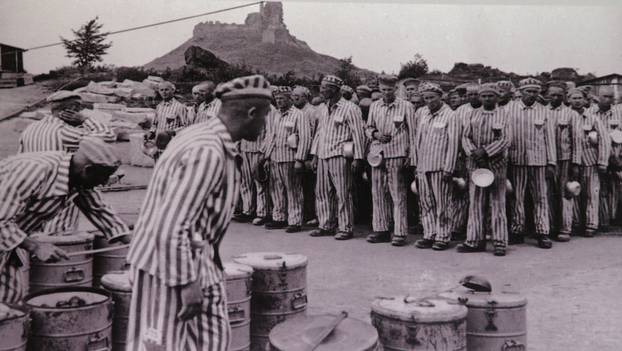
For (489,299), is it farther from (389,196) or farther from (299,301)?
(389,196)

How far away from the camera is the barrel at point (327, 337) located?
125 inches

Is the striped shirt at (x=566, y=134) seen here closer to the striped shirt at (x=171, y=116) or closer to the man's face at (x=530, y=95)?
the man's face at (x=530, y=95)

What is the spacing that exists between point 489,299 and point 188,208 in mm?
2225

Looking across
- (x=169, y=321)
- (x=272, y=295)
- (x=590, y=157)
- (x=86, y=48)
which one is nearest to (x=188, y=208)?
(x=169, y=321)

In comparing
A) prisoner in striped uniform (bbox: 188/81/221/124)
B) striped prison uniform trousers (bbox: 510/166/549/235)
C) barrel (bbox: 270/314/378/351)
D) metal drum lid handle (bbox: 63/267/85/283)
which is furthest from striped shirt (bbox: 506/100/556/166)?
metal drum lid handle (bbox: 63/267/85/283)

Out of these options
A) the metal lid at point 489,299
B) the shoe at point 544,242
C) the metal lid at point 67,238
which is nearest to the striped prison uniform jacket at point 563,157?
the shoe at point 544,242

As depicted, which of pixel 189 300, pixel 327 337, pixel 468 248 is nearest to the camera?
pixel 189 300

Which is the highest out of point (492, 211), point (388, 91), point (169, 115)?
point (388, 91)

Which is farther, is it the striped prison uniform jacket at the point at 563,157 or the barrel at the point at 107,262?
the striped prison uniform jacket at the point at 563,157

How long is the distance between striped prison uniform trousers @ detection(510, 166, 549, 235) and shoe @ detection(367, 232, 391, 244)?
1.66 m

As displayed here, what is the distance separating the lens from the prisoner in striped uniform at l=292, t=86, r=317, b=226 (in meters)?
9.55

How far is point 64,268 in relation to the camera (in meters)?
4.37

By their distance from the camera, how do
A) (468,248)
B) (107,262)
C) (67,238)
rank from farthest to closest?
(468,248) < (107,262) < (67,238)

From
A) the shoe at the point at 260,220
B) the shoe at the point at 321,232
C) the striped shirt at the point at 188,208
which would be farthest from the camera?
the shoe at the point at 260,220
